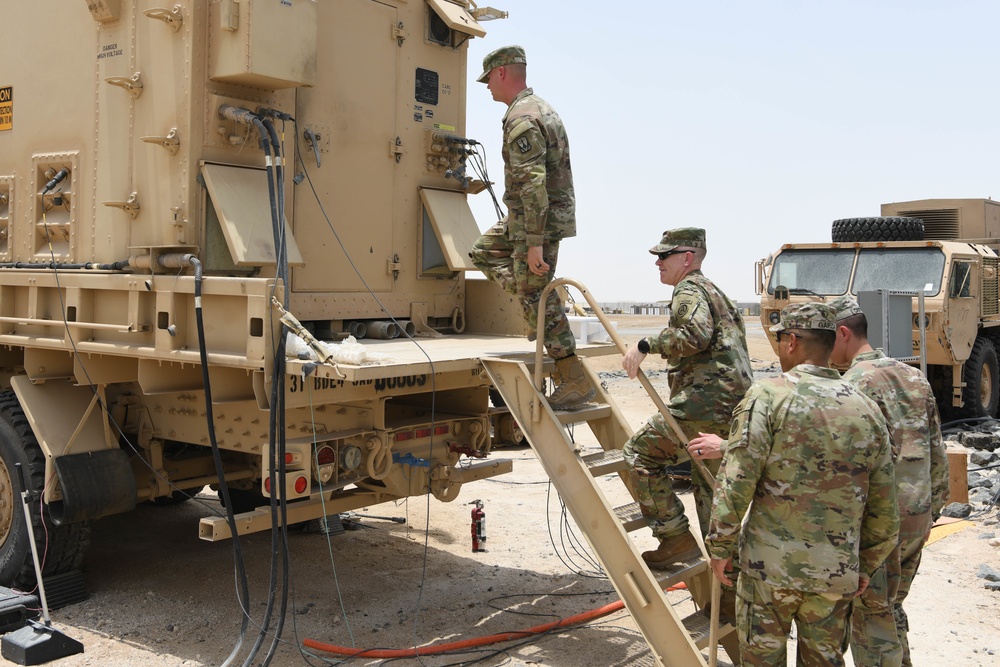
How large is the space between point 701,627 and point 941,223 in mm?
14027

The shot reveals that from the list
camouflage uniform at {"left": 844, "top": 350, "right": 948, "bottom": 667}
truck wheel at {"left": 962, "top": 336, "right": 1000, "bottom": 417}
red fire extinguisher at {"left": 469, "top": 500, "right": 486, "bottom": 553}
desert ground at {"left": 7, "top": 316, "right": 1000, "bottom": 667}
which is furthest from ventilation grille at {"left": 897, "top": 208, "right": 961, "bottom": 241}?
camouflage uniform at {"left": 844, "top": 350, "right": 948, "bottom": 667}

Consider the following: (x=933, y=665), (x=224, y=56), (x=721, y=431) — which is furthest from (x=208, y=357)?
(x=933, y=665)

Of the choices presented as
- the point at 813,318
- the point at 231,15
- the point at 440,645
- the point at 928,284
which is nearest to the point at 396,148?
the point at 231,15

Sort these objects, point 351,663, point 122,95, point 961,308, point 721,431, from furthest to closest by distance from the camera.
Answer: point 961,308
point 122,95
point 351,663
point 721,431

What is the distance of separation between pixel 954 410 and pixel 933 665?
359 inches

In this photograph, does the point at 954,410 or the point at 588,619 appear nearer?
the point at 588,619

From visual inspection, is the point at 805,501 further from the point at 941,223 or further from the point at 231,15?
the point at 941,223

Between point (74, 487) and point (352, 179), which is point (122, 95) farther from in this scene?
point (74, 487)

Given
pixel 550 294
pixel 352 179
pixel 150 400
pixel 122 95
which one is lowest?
pixel 150 400

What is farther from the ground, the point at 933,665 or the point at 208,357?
the point at 208,357

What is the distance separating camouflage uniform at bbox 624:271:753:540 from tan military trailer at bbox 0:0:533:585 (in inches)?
42.1

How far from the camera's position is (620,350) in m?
4.81

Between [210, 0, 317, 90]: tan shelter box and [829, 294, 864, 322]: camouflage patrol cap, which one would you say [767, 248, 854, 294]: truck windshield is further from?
[210, 0, 317, 90]: tan shelter box

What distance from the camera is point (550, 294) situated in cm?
514
